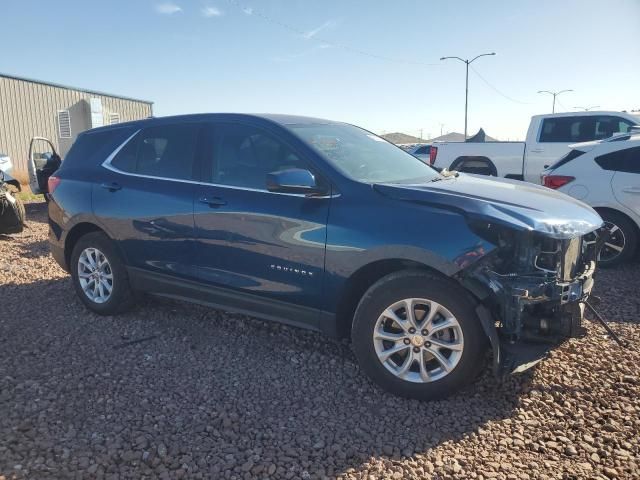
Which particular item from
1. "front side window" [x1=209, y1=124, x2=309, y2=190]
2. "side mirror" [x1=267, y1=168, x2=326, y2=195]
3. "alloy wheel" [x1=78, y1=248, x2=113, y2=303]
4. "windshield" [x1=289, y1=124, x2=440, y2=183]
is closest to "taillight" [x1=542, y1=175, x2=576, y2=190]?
"windshield" [x1=289, y1=124, x2=440, y2=183]

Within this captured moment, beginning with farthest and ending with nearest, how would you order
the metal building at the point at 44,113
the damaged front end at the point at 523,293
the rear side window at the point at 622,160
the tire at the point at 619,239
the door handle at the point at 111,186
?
1. the metal building at the point at 44,113
2. the rear side window at the point at 622,160
3. the tire at the point at 619,239
4. the door handle at the point at 111,186
5. the damaged front end at the point at 523,293

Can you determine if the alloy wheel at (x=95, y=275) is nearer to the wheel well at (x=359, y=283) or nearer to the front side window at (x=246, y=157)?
the front side window at (x=246, y=157)

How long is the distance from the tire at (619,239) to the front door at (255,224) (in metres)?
4.43

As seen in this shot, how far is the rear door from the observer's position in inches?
163

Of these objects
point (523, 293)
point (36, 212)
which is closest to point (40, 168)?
point (36, 212)

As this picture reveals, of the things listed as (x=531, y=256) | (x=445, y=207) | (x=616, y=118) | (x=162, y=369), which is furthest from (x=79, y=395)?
(x=616, y=118)

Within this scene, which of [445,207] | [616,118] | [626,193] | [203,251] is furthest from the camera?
[616,118]

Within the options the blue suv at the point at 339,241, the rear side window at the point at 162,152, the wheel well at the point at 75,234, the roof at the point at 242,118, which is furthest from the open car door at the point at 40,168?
the roof at the point at 242,118

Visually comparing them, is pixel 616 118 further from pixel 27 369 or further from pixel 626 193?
pixel 27 369

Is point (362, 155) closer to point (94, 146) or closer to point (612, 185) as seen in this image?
point (94, 146)

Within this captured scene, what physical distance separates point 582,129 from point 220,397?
362 inches

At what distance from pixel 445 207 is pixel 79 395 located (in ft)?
8.55

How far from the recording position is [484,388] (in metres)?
3.42

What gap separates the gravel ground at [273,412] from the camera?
2666mm
